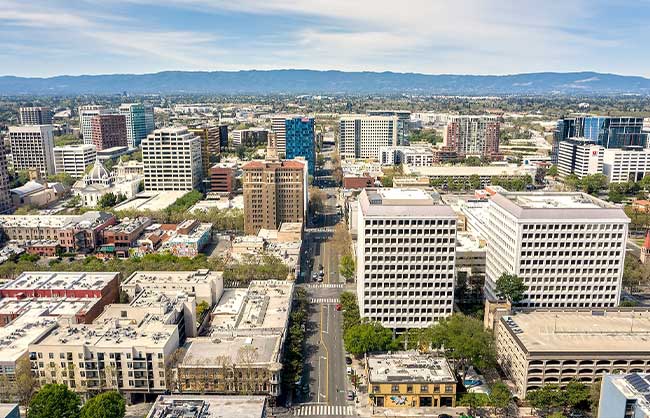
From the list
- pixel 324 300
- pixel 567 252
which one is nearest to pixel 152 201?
pixel 324 300

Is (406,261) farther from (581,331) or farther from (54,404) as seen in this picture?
(54,404)

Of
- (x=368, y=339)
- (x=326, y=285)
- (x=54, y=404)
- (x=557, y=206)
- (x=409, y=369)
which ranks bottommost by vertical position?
(x=326, y=285)

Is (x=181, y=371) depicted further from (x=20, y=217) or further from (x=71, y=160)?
(x=71, y=160)

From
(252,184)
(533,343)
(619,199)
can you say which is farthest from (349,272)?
(619,199)

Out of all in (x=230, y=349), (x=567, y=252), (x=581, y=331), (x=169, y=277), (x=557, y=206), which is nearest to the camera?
(x=230, y=349)

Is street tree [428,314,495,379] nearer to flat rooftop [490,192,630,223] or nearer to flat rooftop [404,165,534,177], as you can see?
flat rooftop [490,192,630,223]

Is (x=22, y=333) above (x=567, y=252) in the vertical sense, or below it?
below

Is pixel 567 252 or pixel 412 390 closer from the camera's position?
pixel 412 390
